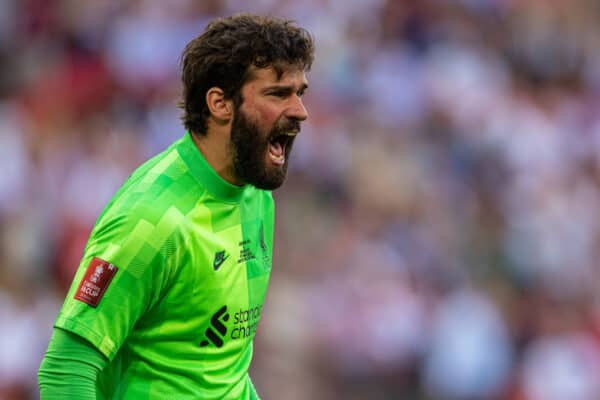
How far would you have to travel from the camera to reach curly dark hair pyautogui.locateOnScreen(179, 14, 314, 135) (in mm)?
3709

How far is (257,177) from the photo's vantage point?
3.77 meters

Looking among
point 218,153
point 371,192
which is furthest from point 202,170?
point 371,192

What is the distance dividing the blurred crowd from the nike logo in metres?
4.12

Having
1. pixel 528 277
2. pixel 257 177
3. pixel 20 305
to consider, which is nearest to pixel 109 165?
pixel 20 305

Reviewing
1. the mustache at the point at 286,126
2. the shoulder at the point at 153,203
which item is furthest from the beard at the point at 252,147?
the shoulder at the point at 153,203

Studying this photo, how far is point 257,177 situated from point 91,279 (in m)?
0.66

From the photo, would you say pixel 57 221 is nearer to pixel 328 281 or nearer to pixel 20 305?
pixel 20 305

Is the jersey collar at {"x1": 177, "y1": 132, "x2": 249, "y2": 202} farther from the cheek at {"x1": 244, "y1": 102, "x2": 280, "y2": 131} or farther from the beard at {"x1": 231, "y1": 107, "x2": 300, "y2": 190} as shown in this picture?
the cheek at {"x1": 244, "y1": 102, "x2": 280, "y2": 131}

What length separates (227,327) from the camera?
3.75 metres

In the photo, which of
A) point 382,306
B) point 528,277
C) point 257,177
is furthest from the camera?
point 528,277

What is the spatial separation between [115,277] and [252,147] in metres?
0.63

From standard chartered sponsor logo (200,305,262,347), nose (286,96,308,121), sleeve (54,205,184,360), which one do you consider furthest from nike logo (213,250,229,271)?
nose (286,96,308,121)

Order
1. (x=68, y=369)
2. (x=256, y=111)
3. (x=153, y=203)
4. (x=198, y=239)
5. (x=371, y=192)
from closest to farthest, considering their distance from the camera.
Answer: (x=68, y=369)
(x=153, y=203)
(x=198, y=239)
(x=256, y=111)
(x=371, y=192)

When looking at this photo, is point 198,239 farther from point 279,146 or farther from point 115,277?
point 279,146
